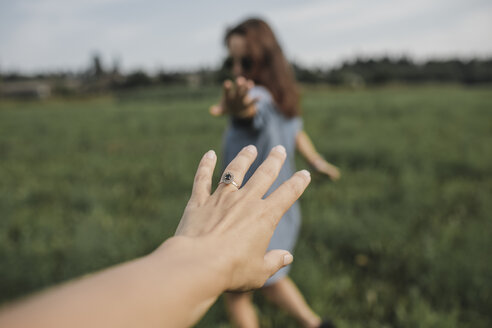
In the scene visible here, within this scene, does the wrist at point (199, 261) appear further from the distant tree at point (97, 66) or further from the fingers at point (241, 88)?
the distant tree at point (97, 66)

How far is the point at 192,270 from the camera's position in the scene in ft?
1.64

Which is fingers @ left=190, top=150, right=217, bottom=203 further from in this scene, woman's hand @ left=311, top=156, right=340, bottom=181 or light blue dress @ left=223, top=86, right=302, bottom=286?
woman's hand @ left=311, top=156, right=340, bottom=181

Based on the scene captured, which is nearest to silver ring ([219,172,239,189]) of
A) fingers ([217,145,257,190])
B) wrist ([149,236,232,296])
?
fingers ([217,145,257,190])

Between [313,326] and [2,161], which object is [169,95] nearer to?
[2,161]

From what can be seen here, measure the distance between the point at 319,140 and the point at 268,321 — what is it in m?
4.81

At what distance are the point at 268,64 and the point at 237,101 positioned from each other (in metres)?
0.55

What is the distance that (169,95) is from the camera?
33781mm

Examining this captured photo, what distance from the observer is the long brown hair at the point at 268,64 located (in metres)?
1.75

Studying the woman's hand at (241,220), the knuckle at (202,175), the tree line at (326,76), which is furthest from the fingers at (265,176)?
the tree line at (326,76)

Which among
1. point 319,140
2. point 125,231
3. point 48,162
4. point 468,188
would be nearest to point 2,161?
point 48,162

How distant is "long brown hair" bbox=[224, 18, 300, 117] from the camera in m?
1.75

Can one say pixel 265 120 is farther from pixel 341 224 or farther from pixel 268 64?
pixel 341 224

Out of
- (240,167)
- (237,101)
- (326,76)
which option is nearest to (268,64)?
(237,101)

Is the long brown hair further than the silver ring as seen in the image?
Yes
